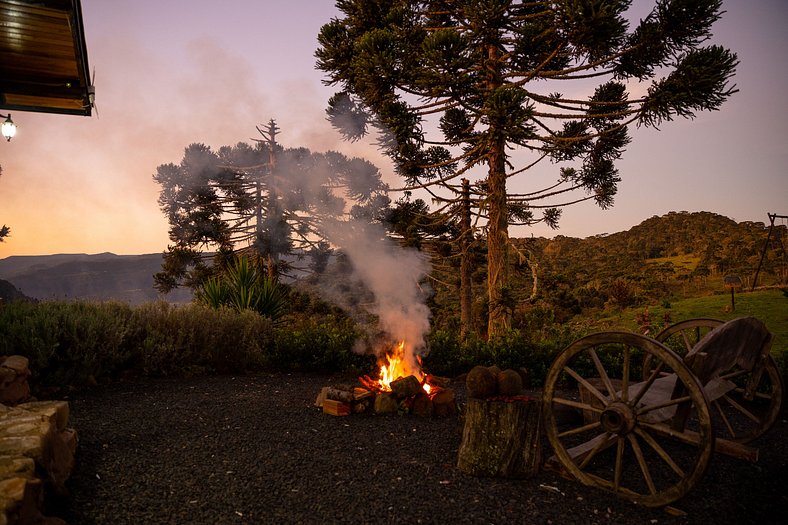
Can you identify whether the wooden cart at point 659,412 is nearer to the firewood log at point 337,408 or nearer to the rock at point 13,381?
the firewood log at point 337,408

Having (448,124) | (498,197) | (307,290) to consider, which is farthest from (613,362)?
(307,290)

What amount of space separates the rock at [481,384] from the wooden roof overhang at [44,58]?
7445 millimetres

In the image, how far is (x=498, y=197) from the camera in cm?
857

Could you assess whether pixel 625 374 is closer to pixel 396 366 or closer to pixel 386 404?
pixel 386 404

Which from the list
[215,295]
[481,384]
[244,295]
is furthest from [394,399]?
[215,295]

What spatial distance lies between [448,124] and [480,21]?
10.3 feet

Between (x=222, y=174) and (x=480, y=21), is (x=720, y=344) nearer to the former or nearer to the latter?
(x=480, y=21)

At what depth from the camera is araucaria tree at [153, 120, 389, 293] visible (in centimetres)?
1747

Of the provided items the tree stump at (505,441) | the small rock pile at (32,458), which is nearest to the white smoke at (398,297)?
the tree stump at (505,441)

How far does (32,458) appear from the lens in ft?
8.95

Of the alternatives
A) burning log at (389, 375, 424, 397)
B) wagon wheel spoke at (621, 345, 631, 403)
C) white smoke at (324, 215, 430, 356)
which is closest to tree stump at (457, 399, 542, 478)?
wagon wheel spoke at (621, 345, 631, 403)

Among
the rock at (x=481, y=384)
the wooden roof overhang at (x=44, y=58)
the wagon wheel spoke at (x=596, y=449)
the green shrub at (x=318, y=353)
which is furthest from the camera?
the green shrub at (x=318, y=353)

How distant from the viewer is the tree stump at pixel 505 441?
3.40m

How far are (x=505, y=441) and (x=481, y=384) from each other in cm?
65
